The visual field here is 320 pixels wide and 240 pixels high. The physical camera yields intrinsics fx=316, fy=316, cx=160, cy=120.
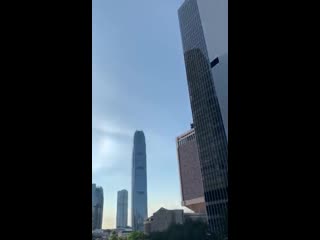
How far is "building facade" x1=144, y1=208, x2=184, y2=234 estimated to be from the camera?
5388 cm

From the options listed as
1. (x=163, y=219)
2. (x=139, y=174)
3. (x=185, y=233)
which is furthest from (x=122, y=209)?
(x=185, y=233)

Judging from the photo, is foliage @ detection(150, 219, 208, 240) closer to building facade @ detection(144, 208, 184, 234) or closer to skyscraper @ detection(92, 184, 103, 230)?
building facade @ detection(144, 208, 184, 234)

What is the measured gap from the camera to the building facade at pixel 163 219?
53875 millimetres

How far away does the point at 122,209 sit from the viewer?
17188cm

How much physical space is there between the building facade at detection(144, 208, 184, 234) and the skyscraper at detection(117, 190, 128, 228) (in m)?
121

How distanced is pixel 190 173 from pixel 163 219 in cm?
2044

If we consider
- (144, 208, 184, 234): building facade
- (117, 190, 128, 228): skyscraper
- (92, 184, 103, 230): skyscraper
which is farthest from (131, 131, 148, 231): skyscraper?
(144, 208, 184, 234): building facade

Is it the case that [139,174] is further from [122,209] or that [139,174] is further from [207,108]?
[207,108]

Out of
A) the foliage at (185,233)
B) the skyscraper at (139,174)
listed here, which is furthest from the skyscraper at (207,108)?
the skyscraper at (139,174)
